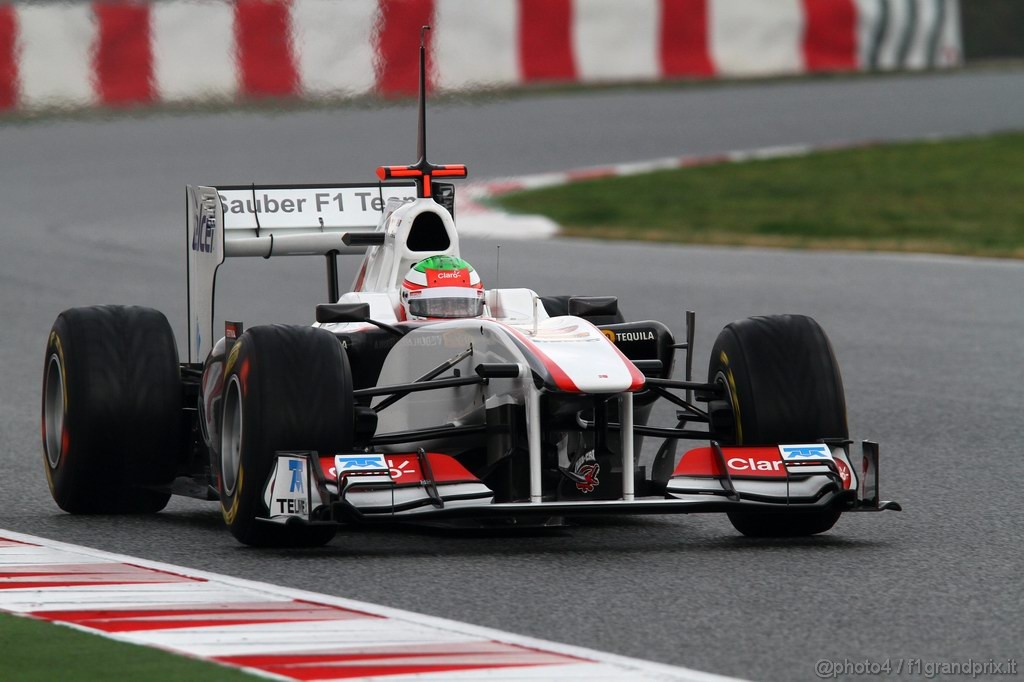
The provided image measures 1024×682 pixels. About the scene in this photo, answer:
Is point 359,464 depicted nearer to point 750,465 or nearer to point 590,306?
point 750,465

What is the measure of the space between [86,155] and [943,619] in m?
22.3

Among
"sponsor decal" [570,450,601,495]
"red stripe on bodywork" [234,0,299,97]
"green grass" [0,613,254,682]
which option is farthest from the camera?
"red stripe on bodywork" [234,0,299,97]

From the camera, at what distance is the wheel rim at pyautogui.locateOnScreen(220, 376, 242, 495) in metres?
7.44

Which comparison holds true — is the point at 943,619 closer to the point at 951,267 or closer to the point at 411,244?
the point at 411,244

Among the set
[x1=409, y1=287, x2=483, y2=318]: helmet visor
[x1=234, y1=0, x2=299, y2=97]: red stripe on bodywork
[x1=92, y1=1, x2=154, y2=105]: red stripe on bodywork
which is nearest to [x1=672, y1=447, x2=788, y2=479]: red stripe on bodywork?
[x1=409, y1=287, x2=483, y2=318]: helmet visor

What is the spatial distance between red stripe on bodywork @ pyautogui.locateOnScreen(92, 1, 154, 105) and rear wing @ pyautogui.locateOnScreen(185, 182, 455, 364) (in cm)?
939

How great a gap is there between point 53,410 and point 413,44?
11.0 feet

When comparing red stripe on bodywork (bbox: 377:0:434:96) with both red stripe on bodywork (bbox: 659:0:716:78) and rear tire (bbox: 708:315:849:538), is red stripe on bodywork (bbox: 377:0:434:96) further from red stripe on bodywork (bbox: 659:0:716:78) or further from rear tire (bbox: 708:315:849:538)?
red stripe on bodywork (bbox: 659:0:716:78)

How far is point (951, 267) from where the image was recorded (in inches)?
696

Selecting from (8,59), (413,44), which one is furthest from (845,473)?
(8,59)

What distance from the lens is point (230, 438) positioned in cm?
758

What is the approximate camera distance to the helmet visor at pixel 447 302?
821 centimetres

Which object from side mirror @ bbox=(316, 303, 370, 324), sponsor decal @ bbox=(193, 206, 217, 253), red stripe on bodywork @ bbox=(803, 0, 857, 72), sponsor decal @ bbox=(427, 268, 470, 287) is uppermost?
red stripe on bodywork @ bbox=(803, 0, 857, 72)

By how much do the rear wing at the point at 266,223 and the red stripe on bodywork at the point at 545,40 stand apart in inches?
743
